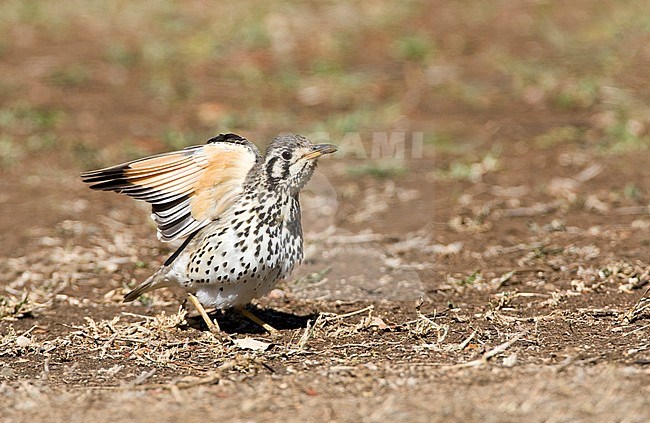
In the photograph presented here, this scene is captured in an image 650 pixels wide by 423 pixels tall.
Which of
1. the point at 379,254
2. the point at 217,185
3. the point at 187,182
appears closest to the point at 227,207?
the point at 217,185

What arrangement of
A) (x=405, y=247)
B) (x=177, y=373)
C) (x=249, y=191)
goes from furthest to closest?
1. (x=405, y=247)
2. (x=249, y=191)
3. (x=177, y=373)

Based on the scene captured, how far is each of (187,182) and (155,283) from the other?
0.78 meters

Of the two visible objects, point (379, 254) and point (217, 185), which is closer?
point (217, 185)

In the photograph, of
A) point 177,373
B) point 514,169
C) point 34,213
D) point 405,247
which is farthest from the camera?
point 514,169

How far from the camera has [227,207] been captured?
6.29m

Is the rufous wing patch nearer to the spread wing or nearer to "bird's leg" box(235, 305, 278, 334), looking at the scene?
the spread wing

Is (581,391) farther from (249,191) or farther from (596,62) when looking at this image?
(596,62)

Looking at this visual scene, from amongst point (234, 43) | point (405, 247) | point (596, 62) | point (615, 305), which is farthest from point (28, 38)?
point (615, 305)

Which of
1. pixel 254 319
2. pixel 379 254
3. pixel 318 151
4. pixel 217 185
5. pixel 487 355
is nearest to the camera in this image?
pixel 487 355

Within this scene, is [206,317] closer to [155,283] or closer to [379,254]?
[155,283]

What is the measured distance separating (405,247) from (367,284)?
953 millimetres

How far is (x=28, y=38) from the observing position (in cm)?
1589

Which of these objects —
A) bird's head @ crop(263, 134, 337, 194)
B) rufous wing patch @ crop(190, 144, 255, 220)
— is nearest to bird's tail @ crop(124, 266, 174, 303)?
rufous wing patch @ crop(190, 144, 255, 220)

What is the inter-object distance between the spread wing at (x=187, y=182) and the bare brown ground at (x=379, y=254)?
73 cm
